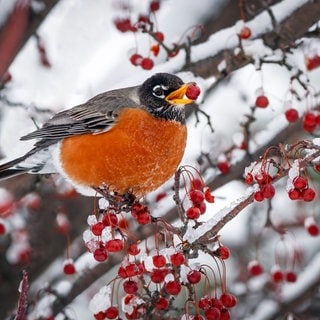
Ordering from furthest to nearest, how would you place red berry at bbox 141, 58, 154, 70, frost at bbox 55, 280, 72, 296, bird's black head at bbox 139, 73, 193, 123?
red berry at bbox 141, 58, 154, 70 < frost at bbox 55, 280, 72, 296 < bird's black head at bbox 139, 73, 193, 123

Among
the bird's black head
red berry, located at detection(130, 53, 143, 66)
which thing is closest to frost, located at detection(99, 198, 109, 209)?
the bird's black head

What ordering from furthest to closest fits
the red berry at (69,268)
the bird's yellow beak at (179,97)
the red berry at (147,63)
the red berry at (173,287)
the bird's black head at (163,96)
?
the red berry at (147,63), the red berry at (69,268), the bird's black head at (163,96), the bird's yellow beak at (179,97), the red berry at (173,287)

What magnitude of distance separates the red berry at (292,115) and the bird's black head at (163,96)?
577mm

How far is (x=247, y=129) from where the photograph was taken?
390 cm

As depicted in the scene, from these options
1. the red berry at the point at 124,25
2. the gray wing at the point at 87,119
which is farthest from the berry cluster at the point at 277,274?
the red berry at the point at 124,25

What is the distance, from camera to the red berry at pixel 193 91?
3127mm

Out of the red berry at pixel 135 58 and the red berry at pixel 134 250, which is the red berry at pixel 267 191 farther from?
the red berry at pixel 135 58

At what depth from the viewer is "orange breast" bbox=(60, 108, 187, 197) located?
338 cm

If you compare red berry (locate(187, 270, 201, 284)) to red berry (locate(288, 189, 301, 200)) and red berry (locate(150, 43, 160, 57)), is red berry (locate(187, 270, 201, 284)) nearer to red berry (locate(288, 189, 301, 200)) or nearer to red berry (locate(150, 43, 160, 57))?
red berry (locate(288, 189, 301, 200))

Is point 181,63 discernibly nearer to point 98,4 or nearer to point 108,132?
point 108,132

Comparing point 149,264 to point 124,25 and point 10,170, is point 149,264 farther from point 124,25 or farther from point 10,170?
point 124,25

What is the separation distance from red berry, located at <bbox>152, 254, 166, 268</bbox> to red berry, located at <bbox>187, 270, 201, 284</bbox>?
10 cm

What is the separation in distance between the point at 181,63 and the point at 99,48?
1.43 metres

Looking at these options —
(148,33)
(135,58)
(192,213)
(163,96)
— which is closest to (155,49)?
(135,58)
